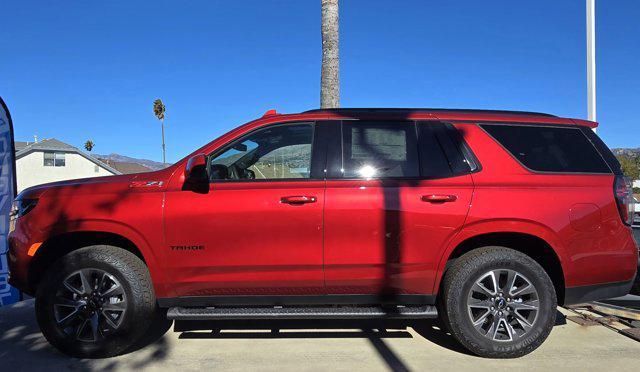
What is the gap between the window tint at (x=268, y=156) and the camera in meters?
4.08

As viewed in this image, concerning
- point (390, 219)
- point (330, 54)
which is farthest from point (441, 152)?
point (330, 54)

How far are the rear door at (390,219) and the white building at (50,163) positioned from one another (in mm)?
38216

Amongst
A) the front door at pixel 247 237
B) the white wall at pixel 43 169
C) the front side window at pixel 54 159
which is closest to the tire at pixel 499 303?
the front door at pixel 247 237

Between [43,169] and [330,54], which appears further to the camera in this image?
[43,169]

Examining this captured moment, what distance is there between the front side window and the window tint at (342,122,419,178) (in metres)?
41.2

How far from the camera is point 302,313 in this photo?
3.89m

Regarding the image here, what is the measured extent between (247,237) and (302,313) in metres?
0.77

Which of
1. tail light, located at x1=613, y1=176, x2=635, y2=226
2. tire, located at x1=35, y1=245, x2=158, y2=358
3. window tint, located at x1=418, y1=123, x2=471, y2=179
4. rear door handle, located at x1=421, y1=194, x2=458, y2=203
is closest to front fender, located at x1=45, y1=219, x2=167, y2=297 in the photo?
tire, located at x1=35, y1=245, x2=158, y2=358

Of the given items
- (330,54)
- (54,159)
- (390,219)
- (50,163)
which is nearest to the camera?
(390,219)

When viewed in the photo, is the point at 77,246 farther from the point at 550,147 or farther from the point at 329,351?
the point at 550,147

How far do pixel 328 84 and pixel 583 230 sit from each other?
531 centimetres

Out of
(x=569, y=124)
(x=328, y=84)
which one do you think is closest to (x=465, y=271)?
(x=569, y=124)

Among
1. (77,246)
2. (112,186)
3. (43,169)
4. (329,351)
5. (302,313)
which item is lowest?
(329,351)

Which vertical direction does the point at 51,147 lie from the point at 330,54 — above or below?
above
